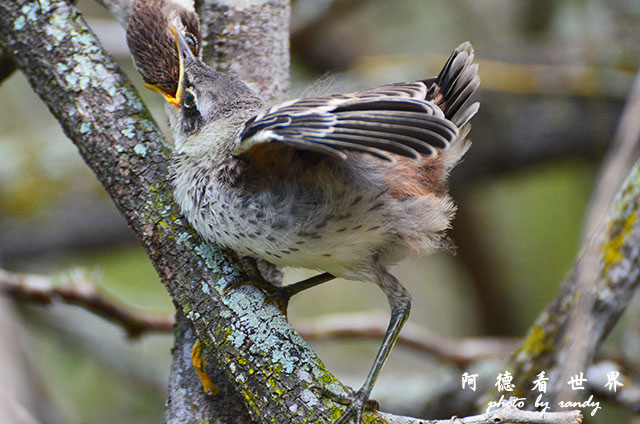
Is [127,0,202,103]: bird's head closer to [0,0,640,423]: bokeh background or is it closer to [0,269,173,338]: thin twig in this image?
[0,269,173,338]: thin twig

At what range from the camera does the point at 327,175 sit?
1.93 m

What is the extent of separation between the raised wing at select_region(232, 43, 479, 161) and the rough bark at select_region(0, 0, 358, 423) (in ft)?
1.27

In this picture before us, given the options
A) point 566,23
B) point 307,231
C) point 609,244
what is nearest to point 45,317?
point 307,231

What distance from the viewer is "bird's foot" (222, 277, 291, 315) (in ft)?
6.56

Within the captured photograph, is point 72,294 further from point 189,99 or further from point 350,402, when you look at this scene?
point 350,402

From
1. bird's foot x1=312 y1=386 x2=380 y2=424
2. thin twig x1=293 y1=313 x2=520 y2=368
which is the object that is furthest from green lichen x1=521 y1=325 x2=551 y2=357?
thin twig x1=293 y1=313 x2=520 y2=368

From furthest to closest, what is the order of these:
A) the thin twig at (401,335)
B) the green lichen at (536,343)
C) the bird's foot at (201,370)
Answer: the thin twig at (401,335)
the green lichen at (536,343)
the bird's foot at (201,370)

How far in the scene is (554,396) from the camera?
8.00 feet

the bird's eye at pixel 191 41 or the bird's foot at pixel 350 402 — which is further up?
the bird's eye at pixel 191 41

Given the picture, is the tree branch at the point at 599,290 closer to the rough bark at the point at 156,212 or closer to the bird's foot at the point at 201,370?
the rough bark at the point at 156,212

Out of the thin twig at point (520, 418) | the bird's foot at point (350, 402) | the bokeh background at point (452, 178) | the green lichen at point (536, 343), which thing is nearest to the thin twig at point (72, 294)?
the bokeh background at point (452, 178)

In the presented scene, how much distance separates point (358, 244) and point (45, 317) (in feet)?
11.4

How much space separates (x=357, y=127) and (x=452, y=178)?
3557mm

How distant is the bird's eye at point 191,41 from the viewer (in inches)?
95.0
